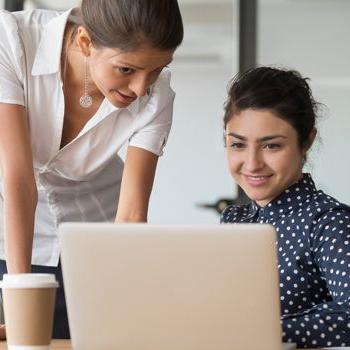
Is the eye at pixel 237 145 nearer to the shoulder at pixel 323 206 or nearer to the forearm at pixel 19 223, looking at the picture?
the shoulder at pixel 323 206

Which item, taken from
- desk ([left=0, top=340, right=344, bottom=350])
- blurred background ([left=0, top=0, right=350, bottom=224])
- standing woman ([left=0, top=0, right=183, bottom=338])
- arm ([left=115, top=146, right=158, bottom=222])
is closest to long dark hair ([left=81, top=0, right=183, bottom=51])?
standing woman ([left=0, top=0, right=183, bottom=338])

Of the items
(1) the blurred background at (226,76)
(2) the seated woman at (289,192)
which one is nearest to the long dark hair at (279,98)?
(2) the seated woman at (289,192)

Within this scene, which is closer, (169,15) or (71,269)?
(71,269)

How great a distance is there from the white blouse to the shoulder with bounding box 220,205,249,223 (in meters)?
0.24

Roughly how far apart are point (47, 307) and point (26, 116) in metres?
0.73

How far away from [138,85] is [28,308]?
1.93ft

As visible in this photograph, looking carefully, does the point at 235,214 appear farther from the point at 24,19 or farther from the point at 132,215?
the point at 24,19

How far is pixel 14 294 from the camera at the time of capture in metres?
1.49

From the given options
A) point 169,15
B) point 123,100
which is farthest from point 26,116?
point 169,15

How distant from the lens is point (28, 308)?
1.50 meters

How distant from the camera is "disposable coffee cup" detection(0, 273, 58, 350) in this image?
1488 millimetres

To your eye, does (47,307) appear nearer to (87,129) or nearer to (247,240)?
(247,240)

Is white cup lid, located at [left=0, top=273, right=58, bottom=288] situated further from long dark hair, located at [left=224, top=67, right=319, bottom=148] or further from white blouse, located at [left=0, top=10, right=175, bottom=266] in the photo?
long dark hair, located at [left=224, top=67, right=319, bottom=148]

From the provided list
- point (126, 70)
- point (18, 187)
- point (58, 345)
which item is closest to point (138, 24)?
point (126, 70)
